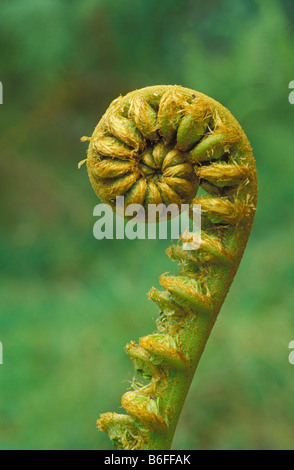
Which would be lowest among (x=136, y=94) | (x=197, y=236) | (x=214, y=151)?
(x=197, y=236)

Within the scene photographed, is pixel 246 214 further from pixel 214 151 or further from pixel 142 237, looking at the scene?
pixel 142 237

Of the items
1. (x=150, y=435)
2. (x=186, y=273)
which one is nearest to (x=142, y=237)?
A: (x=186, y=273)

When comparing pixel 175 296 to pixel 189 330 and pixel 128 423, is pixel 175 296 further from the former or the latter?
pixel 128 423

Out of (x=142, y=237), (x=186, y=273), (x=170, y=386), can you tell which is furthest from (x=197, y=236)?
(x=142, y=237)

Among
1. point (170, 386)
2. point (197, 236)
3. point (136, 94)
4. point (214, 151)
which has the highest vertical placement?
point (136, 94)

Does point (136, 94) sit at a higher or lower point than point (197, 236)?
higher

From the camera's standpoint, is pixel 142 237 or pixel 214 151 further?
pixel 142 237
